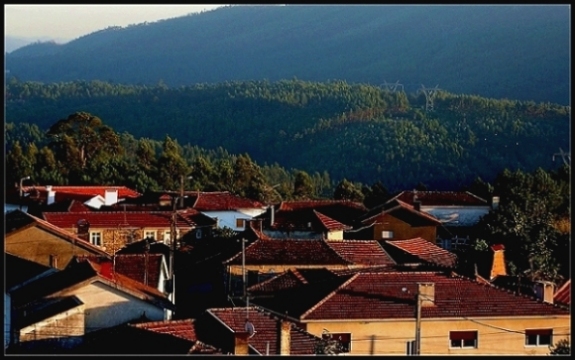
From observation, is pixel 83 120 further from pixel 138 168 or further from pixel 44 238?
pixel 44 238

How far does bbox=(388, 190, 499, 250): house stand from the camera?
1159 inches

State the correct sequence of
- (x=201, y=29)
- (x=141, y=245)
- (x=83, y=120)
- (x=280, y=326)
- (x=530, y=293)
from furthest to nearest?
(x=201, y=29), (x=83, y=120), (x=141, y=245), (x=530, y=293), (x=280, y=326)

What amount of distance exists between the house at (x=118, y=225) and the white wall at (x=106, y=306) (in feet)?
33.9

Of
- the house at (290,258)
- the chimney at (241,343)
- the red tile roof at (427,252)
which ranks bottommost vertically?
the red tile roof at (427,252)

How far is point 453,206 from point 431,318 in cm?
1772

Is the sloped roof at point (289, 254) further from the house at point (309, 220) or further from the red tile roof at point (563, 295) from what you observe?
the house at point (309, 220)

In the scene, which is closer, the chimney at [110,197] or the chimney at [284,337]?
the chimney at [284,337]

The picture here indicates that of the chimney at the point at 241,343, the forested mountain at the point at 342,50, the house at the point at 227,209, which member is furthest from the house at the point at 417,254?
the forested mountain at the point at 342,50

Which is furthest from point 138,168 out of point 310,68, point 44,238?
point 310,68

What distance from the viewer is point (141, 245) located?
2267 cm

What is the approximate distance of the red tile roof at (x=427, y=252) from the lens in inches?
796

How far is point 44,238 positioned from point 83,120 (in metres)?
24.5

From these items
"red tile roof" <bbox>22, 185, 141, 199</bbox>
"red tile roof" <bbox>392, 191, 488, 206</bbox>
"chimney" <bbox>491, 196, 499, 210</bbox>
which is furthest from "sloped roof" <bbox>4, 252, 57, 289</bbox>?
"red tile roof" <bbox>22, 185, 141, 199</bbox>

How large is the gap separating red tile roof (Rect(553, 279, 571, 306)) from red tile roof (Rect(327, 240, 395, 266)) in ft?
11.8
